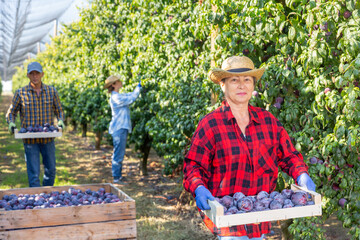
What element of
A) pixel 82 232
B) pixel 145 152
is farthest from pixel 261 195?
pixel 145 152

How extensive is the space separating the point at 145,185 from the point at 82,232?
12.4ft

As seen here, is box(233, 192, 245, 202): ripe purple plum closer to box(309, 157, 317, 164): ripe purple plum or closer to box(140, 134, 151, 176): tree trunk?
box(309, 157, 317, 164): ripe purple plum

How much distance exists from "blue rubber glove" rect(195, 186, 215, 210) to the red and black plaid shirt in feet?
0.34

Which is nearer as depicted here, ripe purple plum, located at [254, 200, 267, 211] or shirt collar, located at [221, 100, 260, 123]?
ripe purple plum, located at [254, 200, 267, 211]

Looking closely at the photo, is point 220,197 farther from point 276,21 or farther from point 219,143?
point 276,21

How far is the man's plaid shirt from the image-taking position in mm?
4930

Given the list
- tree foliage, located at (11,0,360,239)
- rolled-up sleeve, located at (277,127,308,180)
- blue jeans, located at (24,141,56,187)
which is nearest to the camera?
rolled-up sleeve, located at (277,127,308,180)

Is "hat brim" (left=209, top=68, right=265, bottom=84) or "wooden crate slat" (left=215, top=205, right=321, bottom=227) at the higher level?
"hat brim" (left=209, top=68, right=265, bottom=84)

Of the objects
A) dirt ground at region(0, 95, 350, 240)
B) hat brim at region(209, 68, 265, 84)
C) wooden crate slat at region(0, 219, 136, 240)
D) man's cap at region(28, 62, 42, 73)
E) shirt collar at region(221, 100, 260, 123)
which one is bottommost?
dirt ground at region(0, 95, 350, 240)

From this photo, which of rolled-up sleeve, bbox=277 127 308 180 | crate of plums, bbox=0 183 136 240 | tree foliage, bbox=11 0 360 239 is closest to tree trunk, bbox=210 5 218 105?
tree foliage, bbox=11 0 360 239

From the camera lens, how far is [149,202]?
5.86m

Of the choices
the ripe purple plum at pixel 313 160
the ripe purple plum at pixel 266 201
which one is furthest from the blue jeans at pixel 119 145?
the ripe purple plum at pixel 266 201

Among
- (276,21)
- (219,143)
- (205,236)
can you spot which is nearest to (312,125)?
(276,21)

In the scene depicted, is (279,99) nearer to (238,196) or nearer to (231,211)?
(238,196)
